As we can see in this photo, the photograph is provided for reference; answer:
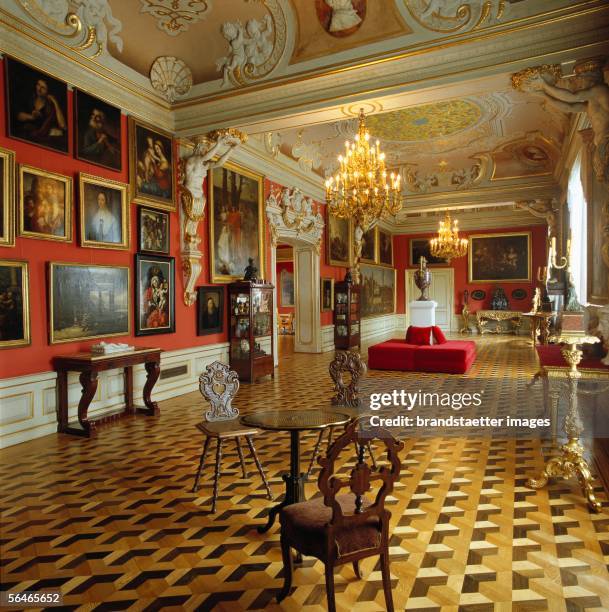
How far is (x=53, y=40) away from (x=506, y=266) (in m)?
18.8

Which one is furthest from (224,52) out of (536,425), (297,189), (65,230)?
(536,425)

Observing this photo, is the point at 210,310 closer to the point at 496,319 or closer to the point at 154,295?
the point at 154,295

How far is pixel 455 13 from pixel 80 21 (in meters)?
5.19

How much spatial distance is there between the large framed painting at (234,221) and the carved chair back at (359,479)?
25.1ft

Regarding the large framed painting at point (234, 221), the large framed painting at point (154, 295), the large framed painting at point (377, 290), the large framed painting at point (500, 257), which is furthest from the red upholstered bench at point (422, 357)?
the large framed painting at point (500, 257)

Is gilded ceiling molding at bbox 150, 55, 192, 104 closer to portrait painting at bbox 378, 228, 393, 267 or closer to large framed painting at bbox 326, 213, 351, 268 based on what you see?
large framed painting at bbox 326, 213, 351, 268

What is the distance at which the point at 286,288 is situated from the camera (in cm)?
2319

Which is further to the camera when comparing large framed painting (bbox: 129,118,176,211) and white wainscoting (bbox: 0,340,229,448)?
large framed painting (bbox: 129,118,176,211)

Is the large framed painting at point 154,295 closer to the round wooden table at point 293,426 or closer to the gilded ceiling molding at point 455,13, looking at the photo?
the round wooden table at point 293,426

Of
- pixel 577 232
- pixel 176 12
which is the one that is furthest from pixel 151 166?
pixel 577 232

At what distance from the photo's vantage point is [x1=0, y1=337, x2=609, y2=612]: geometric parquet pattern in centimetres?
299

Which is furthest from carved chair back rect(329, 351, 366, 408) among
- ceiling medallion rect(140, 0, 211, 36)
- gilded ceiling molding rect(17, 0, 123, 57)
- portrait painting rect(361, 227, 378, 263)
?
portrait painting rect(361, 227, 378, 263)

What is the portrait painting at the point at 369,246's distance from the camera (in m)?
18.6

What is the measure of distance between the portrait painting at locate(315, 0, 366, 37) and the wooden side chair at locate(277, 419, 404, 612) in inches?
248
